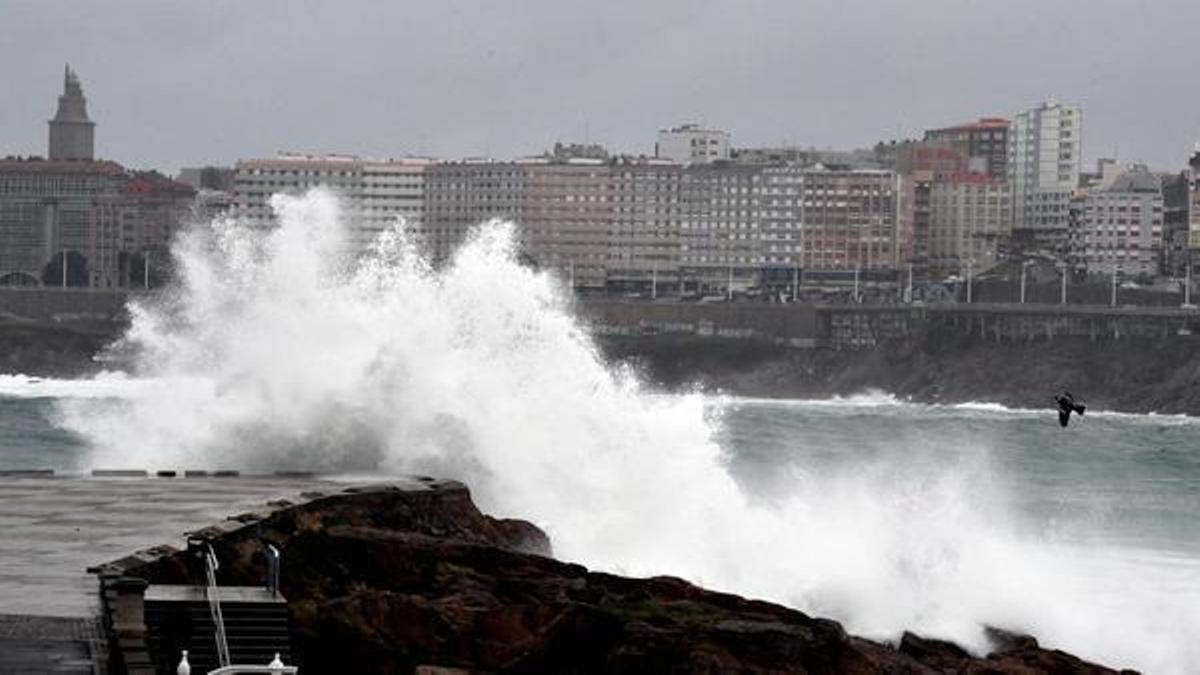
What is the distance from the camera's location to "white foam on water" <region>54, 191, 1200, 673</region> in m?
33.0

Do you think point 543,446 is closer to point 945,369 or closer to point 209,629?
point 209,629

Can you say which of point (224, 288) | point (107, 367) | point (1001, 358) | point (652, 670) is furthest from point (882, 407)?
point (652, 670)

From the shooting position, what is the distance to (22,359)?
5763 inches

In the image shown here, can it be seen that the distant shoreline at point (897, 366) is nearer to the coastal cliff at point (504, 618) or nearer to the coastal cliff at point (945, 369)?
the coastal cliff at point (945, 369)

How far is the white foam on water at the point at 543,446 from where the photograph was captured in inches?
1300

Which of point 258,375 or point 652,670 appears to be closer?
point 652,670

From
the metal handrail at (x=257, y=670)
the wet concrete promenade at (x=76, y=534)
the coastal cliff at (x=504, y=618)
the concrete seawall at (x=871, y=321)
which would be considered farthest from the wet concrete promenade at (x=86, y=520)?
the concrete seawall at (x=871, y=321)

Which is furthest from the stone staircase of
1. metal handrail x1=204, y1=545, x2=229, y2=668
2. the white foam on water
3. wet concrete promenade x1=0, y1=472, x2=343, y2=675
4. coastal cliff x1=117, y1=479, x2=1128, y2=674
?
the white foam on water

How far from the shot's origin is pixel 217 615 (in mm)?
20812

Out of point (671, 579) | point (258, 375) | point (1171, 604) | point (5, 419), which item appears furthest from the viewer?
point (5, 419)

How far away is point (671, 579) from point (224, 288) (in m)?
19.8

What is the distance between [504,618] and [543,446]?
1351 cm

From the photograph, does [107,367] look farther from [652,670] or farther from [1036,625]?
[652,670]

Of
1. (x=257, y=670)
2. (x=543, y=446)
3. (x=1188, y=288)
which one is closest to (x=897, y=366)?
(x=1188, y=288)
